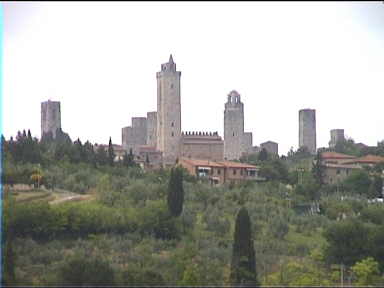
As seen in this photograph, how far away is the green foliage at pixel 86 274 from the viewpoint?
48.7ft

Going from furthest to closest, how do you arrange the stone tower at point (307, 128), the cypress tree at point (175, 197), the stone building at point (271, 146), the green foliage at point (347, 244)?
the stone tower at point (307, 128), the stone building at point (271, 146), the cypress tree at point (175, 197), the green foliage at point (347, 244)

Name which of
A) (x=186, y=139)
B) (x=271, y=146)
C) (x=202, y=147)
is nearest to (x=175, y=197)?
(x=202, y=147)

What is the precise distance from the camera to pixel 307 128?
60.3 meters

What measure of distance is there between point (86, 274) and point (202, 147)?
31448 mm

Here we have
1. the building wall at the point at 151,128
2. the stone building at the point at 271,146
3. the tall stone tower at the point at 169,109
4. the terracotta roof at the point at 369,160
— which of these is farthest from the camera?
the stone building at the point at 271,146

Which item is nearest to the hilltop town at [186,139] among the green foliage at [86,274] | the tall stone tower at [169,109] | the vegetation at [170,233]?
the tall stone tower at [169,109]

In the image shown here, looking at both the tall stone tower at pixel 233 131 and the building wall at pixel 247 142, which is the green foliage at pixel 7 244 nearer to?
the tall stone tower at pixel 233 131

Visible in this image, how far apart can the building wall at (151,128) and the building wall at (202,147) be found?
18.2 ft

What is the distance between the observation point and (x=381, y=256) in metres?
19.1

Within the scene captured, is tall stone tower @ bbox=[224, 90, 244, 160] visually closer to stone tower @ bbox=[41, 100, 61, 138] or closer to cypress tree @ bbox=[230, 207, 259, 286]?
stone tower @ bbox=[41, 100, 61, 138]

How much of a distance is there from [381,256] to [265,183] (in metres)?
14.4

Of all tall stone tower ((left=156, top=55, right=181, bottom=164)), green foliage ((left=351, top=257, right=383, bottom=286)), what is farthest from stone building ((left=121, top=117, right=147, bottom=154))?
green foliage ((left=351, top=257, right=383, bottom=286))

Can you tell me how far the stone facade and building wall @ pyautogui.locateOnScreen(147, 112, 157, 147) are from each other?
5.35m

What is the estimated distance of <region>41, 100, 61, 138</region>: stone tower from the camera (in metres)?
54.5
